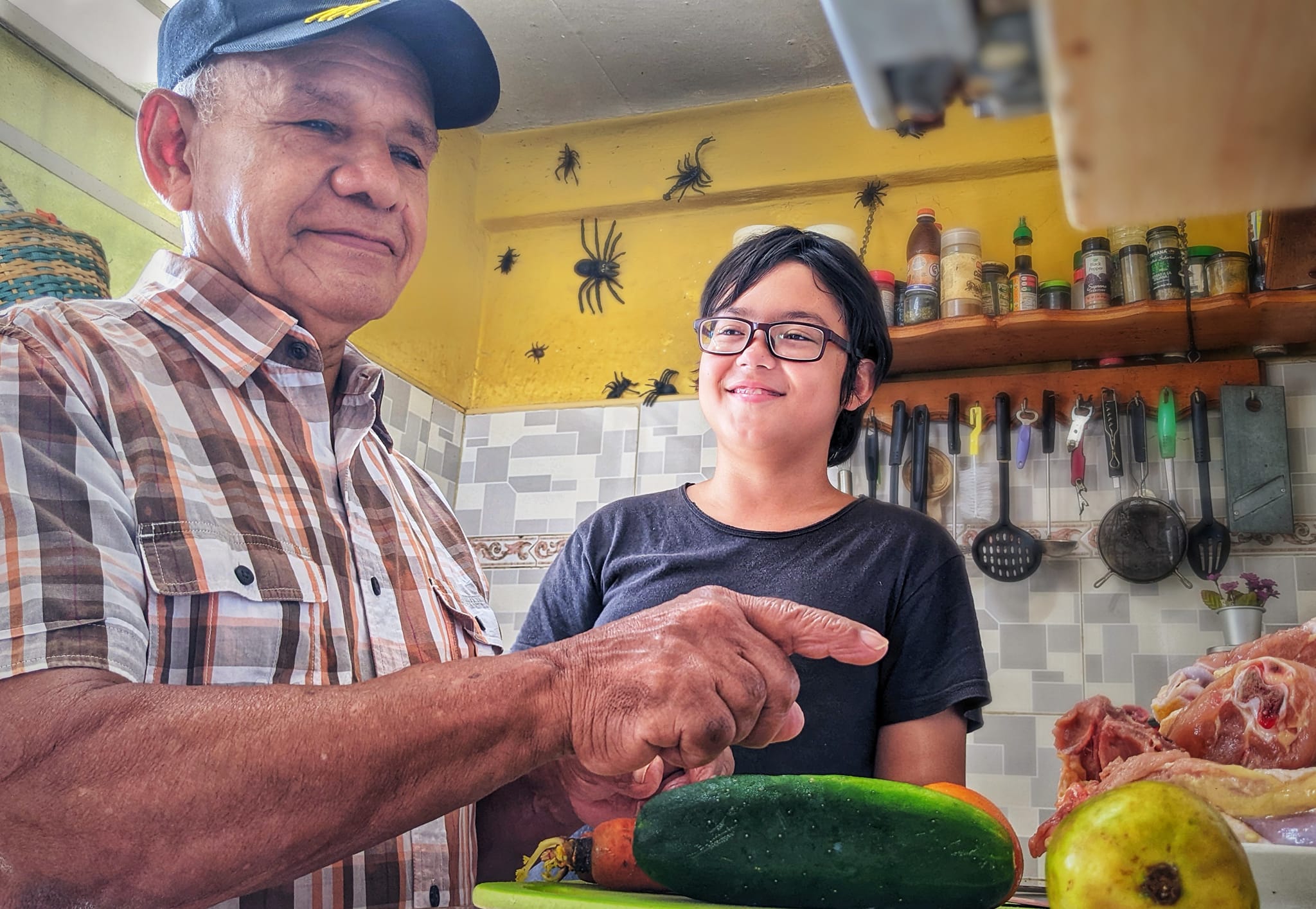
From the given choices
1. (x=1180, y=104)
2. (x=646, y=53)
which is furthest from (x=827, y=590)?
(x=646, y=53)

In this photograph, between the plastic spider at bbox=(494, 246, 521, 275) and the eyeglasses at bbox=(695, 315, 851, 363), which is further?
the plastic spider at bbox=(494, 246, 521, 275)

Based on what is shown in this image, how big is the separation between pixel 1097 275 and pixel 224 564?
230 cm

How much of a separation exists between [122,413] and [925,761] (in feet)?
3.11

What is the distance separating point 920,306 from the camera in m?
2.72

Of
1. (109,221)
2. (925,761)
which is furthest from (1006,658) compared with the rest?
(109,221)

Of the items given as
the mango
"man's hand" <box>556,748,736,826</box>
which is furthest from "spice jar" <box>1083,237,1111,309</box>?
the mango

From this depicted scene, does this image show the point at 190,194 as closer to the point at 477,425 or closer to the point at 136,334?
the point at 136,334

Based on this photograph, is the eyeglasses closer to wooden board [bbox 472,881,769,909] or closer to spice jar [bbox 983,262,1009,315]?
wooden board [bbox 472,881,769,909]

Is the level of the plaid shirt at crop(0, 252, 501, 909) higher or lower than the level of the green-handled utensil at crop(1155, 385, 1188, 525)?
lower

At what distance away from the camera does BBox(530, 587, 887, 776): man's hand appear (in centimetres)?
76

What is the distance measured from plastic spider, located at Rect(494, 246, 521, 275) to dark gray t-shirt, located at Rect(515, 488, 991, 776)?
6.82ft

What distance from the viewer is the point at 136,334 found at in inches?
39.9

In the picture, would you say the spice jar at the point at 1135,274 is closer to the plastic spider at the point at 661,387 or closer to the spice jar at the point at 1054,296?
the spice jar at the point at 1054,296

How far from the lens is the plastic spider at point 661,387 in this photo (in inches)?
122
